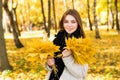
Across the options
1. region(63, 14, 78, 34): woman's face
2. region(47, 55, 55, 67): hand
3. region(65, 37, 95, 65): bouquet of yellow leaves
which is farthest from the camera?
region(63, 14, 78, 34): woman's face

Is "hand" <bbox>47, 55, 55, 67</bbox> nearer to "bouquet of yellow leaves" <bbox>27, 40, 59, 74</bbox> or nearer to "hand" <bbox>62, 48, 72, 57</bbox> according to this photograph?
"bouquet of yellow leaves" <bbox>27, 40, 59, 74</bbox>

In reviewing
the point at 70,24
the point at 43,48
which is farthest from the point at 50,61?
the point at 70,24

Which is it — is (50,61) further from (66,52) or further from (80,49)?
(80,49)

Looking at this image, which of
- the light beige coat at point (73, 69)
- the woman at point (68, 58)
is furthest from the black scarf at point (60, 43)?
the light beige coat at point (73, 69)

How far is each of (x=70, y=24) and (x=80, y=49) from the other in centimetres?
39

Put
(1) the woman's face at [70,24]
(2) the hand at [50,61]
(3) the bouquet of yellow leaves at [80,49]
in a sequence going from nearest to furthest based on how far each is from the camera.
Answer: (3) the bouquet of yellow leaves at [80,49]
(2) the hand at [50,61]
(1) the woman's face at [70,24]

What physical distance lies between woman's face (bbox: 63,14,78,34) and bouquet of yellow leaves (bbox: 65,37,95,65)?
26cm

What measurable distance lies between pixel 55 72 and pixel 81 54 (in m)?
0.44

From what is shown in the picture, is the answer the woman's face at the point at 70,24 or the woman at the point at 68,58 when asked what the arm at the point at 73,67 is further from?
the woman's face at the point at 70,24

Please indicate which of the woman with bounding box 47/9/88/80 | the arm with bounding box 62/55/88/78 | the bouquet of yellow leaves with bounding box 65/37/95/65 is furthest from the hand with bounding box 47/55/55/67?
the bouquet of yellow leaves with bounding box 65/37/95/65

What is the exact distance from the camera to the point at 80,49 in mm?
4078

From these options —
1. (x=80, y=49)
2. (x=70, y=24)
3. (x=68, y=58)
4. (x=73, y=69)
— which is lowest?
(x=73, y=69)

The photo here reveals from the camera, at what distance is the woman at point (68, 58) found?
4133 millimetres

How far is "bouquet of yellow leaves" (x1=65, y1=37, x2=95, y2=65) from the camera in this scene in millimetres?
4047
